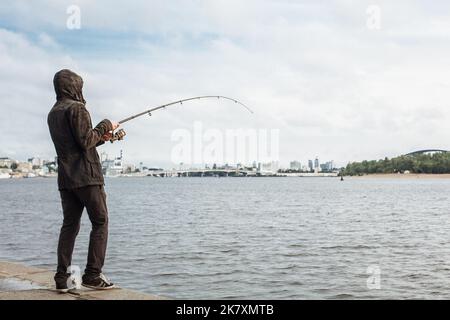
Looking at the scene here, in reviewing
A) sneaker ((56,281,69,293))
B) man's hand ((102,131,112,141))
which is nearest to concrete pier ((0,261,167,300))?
sneaker ((56,281,69,293))

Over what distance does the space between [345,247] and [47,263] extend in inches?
445

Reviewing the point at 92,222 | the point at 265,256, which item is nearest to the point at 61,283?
the point at 92,222

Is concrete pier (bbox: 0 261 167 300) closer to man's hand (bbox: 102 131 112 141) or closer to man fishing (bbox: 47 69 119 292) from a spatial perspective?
man fishing (bbox: 47 69 119 292)

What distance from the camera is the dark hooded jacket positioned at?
5.73 m

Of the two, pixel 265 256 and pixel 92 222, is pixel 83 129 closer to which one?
pixel 92 222

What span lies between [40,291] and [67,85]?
2.06m

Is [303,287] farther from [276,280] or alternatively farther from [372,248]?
[372,248]

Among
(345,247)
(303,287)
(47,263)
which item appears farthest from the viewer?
(345,247)

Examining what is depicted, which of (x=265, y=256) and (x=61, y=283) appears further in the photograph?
(x=265, y=256)

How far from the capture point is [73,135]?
18.9 ft

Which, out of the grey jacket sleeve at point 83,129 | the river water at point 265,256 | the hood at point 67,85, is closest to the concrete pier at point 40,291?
the grey jacket sleeve at point 83,129

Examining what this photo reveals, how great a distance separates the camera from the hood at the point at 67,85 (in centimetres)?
593
